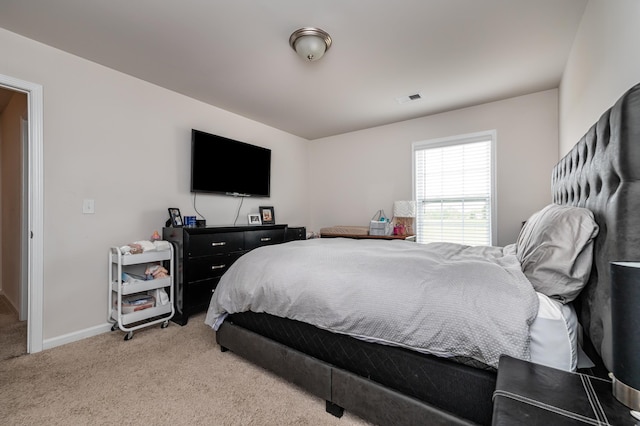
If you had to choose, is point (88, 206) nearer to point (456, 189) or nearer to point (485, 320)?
point (485, 320)

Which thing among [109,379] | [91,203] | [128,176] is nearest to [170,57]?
[128,176]

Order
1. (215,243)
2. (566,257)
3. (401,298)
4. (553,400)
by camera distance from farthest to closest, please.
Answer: (215,243) < (401,298) < (566,257) < (553,400)

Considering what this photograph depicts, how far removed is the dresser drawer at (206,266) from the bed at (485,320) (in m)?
1.48

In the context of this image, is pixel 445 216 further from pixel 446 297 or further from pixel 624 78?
pixel 446 297

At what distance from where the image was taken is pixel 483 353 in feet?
3.49

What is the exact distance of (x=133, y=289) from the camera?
2455 mm

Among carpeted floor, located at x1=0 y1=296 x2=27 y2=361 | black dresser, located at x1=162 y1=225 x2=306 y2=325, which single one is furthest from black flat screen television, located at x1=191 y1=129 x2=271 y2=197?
carpeted floor, located at x1=0 y1=296 x2=27 y2=361

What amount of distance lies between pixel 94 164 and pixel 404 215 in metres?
3.53

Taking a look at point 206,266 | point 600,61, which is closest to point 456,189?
point 600,61

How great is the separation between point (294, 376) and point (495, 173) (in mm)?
3266

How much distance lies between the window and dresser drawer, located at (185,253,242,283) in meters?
2.63

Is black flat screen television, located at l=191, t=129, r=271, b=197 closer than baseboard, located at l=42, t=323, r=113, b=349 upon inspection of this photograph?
No

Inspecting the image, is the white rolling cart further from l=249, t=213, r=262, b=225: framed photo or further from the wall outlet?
l=249, t=213, r=262, b=225: framed photo

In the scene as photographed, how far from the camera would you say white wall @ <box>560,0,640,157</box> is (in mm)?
1257
